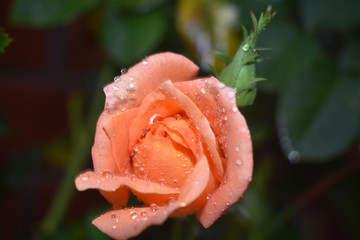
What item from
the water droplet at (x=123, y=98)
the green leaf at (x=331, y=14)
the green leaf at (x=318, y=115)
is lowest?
the green leaf at (x=318, y=115)

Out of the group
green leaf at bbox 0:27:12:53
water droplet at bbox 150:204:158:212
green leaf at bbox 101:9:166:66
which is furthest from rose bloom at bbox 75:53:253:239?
green leaf at bbox 101:9:166:66

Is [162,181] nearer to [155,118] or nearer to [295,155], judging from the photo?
[155,118]

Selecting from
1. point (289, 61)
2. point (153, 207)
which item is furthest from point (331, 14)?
point (153, 207)

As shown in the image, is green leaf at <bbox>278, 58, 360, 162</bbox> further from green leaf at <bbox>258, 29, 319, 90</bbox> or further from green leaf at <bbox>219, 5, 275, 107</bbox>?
Result: green leaf at <bbox>219, 5, 275, 107</bbox>

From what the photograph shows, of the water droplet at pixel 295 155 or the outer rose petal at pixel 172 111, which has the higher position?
the outer rose petal at pixel 172 111

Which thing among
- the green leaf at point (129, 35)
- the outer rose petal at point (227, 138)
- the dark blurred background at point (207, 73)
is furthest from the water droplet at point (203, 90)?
the green leaf at point (129, 35)

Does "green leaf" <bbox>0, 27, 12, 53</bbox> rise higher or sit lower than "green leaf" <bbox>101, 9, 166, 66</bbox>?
higher

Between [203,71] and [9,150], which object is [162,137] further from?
[9,150]

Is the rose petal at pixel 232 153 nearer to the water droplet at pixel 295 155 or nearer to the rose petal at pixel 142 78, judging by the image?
the rose petal at pixel 142 78
